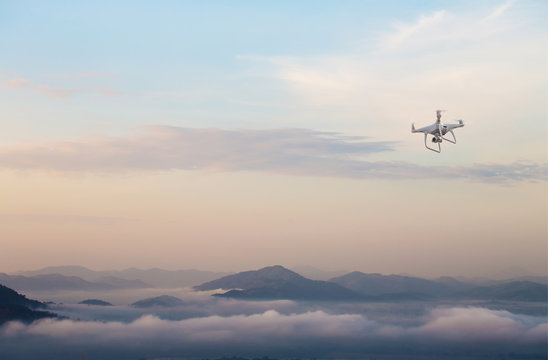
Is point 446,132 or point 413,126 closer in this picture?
point 446,132
